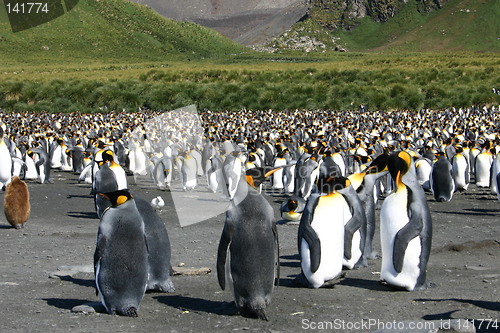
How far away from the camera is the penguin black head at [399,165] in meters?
6.12

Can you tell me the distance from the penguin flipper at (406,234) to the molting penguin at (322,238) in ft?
1.75

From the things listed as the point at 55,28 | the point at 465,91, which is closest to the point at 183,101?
the point at 465,91

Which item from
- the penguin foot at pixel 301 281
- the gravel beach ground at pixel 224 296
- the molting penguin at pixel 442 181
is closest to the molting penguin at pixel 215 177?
the molting penguin at pixel 442 181

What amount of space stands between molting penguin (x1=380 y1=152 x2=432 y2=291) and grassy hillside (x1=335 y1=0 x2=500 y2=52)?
154m

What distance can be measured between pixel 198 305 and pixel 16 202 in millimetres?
5077

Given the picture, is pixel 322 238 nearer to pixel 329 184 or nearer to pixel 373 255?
pixel 329 184

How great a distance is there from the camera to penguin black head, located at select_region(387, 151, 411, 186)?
6.12 metres

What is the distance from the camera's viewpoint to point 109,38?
A: 120000 mm

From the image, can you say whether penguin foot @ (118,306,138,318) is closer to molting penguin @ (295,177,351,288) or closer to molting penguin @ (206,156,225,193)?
molting penguin @ (295,177,351,288)

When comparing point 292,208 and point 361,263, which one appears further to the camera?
point 292,208

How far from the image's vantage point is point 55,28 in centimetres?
11750

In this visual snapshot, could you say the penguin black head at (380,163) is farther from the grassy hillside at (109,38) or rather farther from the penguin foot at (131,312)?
the grassy hillside at (109,38)

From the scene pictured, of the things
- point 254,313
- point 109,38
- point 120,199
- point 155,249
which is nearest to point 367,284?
point 254,313

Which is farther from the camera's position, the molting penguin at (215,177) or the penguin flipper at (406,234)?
the molting penguin at (215,177)
